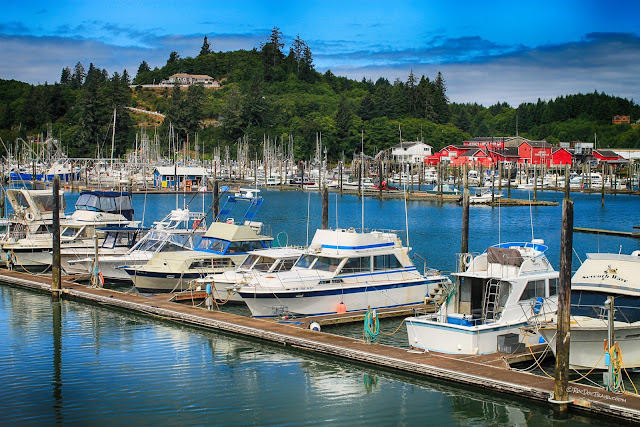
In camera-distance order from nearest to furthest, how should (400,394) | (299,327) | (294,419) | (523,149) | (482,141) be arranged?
(294,419)
(400,394)
(299,327)
(523,149)
(482,141)

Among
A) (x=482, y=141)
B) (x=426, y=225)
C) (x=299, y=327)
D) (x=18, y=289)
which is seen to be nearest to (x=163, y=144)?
(x=482, y=141)

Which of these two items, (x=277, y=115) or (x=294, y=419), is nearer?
(x=294, y=419)

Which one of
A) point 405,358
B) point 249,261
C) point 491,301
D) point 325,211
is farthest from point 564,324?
point 325,211

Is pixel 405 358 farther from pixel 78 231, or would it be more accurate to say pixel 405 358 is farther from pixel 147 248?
pixel 78 231

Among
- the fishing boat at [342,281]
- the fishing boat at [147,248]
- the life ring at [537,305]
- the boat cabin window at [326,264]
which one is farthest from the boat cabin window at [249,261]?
the life ring at [537,305]

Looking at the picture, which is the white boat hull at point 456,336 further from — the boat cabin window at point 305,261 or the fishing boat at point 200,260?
the fishing boat at point 200,260

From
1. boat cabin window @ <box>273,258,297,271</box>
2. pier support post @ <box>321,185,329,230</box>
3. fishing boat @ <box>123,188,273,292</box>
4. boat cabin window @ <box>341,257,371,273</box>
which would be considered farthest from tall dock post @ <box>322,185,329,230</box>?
boat cabin window @ <box>341,257,371,273</box>

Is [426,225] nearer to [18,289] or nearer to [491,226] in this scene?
[491,226]

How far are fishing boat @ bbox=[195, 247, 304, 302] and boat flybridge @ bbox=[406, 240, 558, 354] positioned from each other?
788cm

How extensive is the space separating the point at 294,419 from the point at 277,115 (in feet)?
509

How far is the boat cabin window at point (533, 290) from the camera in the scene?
905 inches

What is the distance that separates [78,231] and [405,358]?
2442 cm

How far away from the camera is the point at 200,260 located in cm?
3316

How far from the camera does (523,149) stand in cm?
15338
